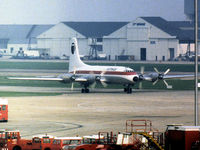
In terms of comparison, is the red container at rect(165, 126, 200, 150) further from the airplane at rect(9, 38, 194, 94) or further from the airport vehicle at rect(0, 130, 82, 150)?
the airplane at rect(9, 38, 194, 94)

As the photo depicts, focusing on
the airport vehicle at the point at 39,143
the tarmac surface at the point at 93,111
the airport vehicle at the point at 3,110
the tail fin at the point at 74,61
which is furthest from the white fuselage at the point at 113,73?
the airport vehicle at the point at 39,143

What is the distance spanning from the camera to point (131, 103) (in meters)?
77.0

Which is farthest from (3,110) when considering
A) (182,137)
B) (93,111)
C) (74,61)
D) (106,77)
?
(74,61)

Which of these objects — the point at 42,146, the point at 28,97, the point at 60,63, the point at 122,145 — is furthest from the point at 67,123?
the point at 60,63

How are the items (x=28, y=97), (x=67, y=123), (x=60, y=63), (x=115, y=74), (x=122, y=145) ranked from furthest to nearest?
1. (x=60, y=63)
2. (x=115, y=74)
3. (x=28, y=97)
4. (x=67, y=123)
5. (x=122, y=145)

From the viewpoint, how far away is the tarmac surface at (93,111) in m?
52.7

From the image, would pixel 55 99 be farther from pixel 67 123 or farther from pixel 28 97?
pixel 67 123

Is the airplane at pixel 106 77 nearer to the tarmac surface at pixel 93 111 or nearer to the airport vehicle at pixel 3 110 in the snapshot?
the tarmac surface at pixel 93 111

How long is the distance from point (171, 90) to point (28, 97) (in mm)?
25246

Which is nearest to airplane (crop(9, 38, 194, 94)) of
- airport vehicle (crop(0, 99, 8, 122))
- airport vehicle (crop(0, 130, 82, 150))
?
airport vehicle (crop(0, 99, 8, 122))

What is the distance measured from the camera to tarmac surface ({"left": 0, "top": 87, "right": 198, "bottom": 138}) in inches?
2076

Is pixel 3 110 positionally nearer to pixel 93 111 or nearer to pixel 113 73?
pixel 93 111

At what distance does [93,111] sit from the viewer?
6688cm

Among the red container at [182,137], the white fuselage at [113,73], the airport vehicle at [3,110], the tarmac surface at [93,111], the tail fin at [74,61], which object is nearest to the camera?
the red container at [182,137]
